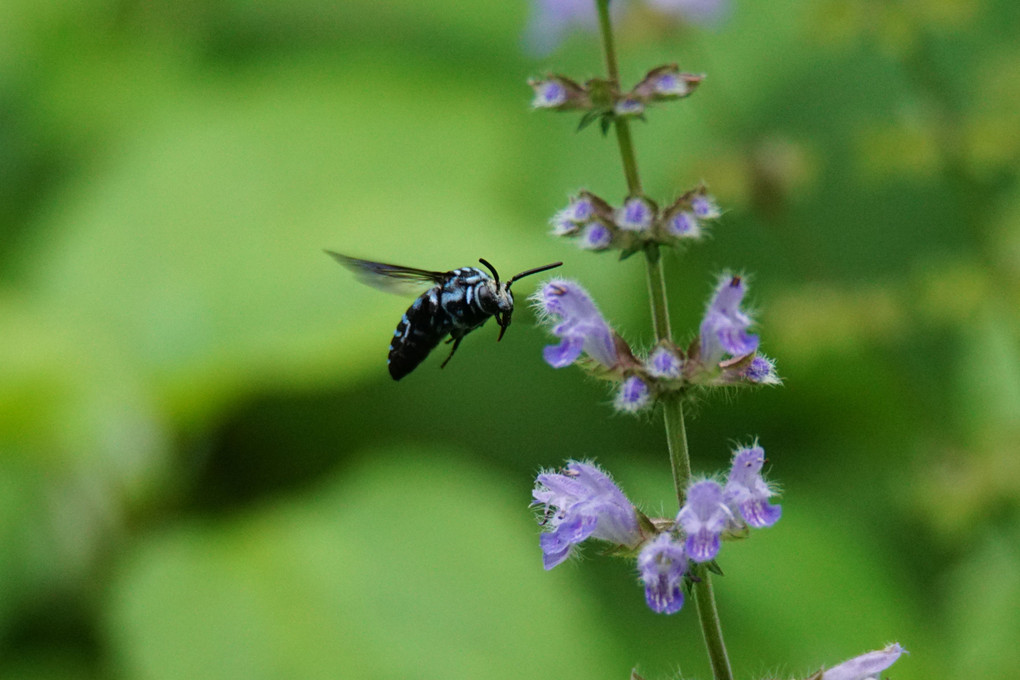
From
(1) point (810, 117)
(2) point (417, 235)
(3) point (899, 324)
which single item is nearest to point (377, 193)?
(2) point (417, 235)

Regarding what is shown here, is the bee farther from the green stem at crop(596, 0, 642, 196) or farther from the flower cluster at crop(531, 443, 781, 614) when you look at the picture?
the green stem at crop(596, 0, 642, 196)

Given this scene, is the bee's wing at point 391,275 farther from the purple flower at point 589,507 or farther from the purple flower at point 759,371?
the purple flower at point 759,371

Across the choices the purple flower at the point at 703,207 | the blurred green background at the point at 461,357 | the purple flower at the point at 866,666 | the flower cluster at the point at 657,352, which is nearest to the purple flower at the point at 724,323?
the flower cluster at the point at 657,352

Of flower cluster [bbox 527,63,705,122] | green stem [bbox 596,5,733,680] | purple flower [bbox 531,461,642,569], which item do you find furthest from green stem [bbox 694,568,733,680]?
flower cluster [bbox 527,63,705,122]

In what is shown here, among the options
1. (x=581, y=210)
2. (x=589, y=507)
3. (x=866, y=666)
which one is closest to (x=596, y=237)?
(x=581, y=210)

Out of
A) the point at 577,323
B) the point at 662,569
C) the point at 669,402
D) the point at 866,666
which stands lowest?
the point at 866,666

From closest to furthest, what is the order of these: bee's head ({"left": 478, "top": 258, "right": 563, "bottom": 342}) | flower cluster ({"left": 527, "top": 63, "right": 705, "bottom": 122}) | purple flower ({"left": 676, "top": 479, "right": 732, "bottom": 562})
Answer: purple flower ({"left": 676, "top": 479, "right": 732, "bottom": 562})
flower cluster ({"left": 527, "top": 63, "right": 705, "bottom": 122})
bee's head ({"left": 478, "top": 258, "right": 563, "bottom": 342})

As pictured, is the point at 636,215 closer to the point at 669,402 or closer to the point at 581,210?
the point at 581,210

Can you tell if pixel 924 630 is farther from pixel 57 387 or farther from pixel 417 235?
pixel 57 387
